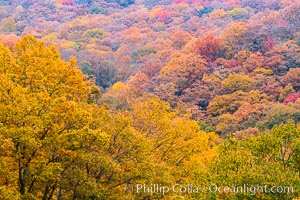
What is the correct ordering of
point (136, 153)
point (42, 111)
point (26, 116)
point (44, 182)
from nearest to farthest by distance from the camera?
point (26, 116) < point (42, 111) < point (44, 182) < point (136, 153)

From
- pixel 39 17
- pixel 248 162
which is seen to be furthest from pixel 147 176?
pixel 39 17

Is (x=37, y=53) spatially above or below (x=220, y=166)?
above

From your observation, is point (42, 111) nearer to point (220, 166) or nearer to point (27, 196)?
point (27, 196)

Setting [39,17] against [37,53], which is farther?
[39,17]

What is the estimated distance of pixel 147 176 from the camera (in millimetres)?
18000

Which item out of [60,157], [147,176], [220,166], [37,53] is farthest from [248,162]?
[37,53]

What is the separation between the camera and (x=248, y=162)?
1311 centimetres

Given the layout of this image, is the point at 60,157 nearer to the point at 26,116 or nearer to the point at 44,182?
the point at 44,182

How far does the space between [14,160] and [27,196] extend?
126 cm

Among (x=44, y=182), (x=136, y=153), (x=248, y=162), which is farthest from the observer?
(x=136, y=153)

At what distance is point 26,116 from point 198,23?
87043mm

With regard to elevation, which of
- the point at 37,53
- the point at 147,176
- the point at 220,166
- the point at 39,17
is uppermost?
the point at 37,53

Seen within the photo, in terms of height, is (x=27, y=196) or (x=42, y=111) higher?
(x=42, y=111)

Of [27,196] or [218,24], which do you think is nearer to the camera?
[27,196]
